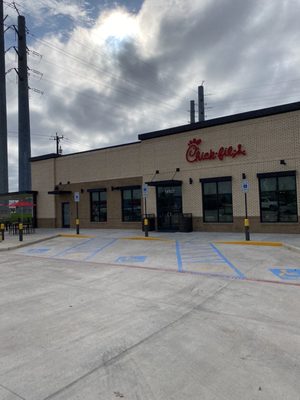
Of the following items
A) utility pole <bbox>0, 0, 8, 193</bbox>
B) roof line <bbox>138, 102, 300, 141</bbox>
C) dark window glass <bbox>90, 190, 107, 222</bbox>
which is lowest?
dark window glass <bbox>90, 190, 107, 222</bbox>

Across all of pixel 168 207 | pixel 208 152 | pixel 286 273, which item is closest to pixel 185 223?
pixel 168 207

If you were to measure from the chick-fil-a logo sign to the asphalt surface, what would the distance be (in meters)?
9.94

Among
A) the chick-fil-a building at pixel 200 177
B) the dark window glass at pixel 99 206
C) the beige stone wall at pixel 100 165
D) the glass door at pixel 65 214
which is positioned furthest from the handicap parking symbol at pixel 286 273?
the glass door at pixel 65 214

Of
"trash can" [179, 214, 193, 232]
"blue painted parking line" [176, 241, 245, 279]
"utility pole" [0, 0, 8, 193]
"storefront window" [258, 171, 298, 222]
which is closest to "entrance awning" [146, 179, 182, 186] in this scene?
"trash can" [179, 214, 193, 232]

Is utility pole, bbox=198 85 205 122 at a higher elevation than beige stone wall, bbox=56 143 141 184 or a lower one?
higher

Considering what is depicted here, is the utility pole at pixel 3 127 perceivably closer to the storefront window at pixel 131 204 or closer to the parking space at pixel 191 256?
the storefront window at pixel 131 204

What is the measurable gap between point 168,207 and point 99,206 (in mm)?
7290

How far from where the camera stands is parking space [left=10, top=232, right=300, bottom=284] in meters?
9.62

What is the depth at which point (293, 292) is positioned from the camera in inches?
289

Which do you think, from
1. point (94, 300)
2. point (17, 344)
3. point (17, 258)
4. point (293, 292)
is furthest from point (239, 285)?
point (17, 258)

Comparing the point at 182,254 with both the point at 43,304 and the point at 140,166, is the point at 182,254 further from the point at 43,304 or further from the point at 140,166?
the point at 140,166

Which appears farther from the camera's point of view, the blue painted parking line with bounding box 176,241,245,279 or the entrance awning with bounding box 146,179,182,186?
the entrance awning with bounding box 146,179,182,186

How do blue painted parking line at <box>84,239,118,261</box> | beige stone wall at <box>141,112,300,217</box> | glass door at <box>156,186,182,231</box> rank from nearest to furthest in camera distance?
blue painted parking line at <box>84,239,118,261</box>
beige stone wall at <box>141,112,300,217</box>
glass door at <box>156,186,182,231</box>

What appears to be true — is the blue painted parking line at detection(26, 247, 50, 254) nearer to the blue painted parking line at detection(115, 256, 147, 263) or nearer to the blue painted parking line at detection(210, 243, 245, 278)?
the blue painted parking line at detection(115, 256, 147, 263)
